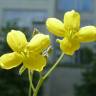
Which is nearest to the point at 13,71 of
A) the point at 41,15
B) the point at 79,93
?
the point at 79,93

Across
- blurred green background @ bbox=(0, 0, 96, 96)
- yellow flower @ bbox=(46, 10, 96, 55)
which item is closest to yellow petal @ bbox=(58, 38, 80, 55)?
yellow flower @ bbox=(46, 10, 96, 55)

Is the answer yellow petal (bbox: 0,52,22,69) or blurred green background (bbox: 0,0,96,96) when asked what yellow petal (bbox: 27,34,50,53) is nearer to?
yellow petal (bbox: 0,52,22,69)

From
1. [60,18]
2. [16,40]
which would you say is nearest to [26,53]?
[16,40]

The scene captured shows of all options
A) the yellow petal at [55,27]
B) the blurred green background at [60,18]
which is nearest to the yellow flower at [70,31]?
the yellow petal at [55,27]

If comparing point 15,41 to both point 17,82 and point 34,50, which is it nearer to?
point 34,50

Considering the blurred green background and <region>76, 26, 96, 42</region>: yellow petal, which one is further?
the blurred green background

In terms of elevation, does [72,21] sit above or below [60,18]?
above

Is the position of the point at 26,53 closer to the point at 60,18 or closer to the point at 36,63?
the point at 36,63

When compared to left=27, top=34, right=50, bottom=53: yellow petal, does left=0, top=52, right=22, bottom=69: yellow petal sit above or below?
below
